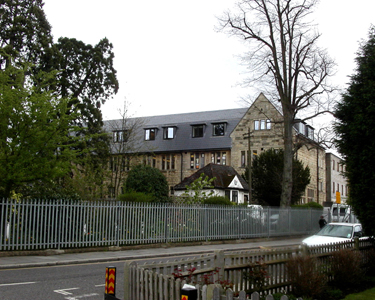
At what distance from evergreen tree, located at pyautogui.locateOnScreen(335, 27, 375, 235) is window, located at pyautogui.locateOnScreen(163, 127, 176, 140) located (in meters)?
43.6

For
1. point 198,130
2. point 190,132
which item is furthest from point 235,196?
point 190,132

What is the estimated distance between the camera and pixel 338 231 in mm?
17734

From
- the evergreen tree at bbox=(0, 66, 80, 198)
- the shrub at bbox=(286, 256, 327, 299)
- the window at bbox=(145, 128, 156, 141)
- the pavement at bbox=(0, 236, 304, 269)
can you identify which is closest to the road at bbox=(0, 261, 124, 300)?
the pavement at bbox=(0, 236, 304, 269)

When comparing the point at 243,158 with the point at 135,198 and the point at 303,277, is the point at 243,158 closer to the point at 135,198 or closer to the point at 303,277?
the point at 135,198

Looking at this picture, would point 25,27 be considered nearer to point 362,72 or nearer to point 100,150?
point 100,150

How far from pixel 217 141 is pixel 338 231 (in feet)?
116

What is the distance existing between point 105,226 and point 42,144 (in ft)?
16.1

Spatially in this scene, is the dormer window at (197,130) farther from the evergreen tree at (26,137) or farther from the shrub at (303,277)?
the shrub at (303,277)

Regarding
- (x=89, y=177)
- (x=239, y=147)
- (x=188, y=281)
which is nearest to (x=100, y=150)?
(x=89, y=177)

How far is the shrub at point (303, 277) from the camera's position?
875 cm

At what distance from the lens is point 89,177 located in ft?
90.1

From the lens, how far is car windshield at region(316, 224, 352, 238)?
17.4 m

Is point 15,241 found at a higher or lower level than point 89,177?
lower

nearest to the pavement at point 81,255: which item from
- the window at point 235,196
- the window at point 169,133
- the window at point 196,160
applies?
the window at point 235,196
